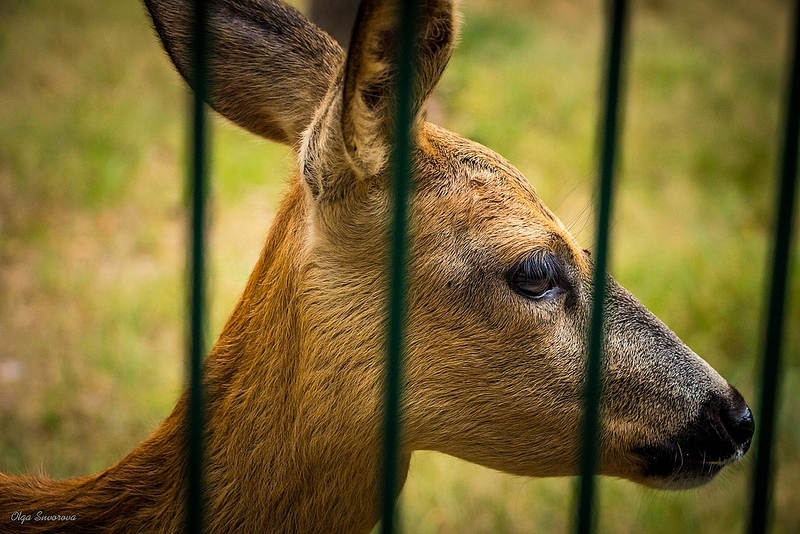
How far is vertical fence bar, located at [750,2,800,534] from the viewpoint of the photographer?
2436 mm

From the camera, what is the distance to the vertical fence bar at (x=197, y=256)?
92.0 inches

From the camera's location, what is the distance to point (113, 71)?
29.1ft

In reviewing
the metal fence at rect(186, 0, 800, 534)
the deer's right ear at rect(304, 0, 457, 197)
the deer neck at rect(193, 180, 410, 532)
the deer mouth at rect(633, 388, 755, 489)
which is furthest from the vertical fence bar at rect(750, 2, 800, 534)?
the deer neck at rect(193, 180, 410, 532)

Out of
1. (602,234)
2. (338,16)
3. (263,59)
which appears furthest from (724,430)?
(338,16)

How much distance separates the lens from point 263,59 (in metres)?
3.30

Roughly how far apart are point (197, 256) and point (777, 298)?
1549mm

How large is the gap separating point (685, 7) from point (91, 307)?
892 centimetres

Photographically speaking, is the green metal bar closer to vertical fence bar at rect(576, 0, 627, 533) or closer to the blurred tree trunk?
vertical fence bar at rect(576, 0, 627, 533)

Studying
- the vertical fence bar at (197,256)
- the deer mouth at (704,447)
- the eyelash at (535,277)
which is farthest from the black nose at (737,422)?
the vertical fence bar at (197,256)

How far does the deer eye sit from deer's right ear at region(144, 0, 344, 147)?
3.10ft

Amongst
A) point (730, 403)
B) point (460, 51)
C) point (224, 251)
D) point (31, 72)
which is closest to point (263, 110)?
A: point (730, 403)

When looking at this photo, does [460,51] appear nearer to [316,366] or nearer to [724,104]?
[724,104]

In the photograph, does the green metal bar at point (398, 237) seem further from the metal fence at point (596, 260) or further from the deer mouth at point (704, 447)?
the deer mouth at point (704, 447)
